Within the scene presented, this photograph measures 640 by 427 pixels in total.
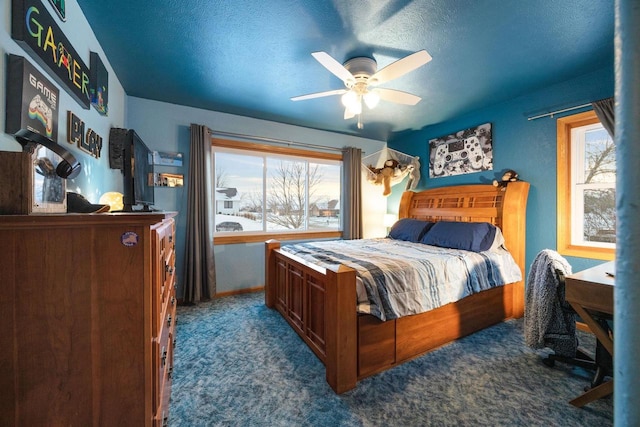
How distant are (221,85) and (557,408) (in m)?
3.62

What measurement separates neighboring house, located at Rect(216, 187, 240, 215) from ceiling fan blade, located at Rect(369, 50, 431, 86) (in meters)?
2.37

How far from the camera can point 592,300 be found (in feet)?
4.61

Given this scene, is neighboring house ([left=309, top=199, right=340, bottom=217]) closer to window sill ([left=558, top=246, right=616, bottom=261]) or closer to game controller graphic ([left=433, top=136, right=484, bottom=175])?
game controller graphic ([left=433, top=136, right=484, bottom=175])

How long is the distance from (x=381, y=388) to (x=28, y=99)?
240cm

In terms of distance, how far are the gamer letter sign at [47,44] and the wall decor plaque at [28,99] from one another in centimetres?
8

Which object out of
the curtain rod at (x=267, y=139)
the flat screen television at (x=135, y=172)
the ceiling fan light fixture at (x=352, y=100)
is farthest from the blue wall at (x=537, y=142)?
the flat screen television at (x=135, y=172)

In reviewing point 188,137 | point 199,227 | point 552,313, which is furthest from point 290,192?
point 552,313

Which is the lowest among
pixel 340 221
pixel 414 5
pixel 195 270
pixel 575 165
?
pixel 195 270

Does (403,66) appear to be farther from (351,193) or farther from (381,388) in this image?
(351,193)

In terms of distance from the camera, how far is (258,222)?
12.5ft

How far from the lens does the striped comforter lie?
5.98ft

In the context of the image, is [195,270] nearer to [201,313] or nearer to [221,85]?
[201,313]

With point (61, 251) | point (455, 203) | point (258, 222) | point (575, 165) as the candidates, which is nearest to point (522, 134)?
point (575, 165)

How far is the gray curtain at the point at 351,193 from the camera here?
423 cm
